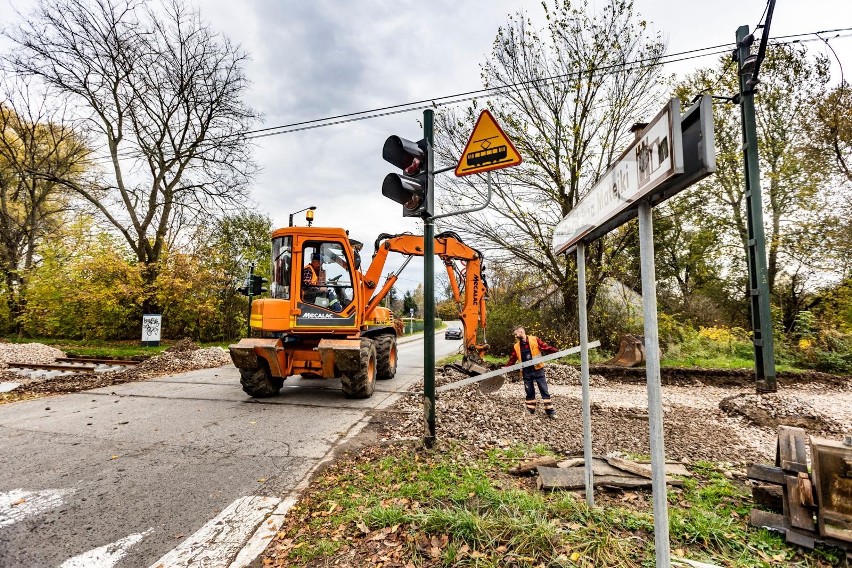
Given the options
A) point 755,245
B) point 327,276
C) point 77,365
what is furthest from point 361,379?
point 77,365

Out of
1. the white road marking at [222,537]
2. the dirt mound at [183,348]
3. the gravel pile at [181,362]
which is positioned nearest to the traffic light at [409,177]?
the white road marking at [222,537]

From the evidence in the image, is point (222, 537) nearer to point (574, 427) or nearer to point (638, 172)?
point (638, 172)

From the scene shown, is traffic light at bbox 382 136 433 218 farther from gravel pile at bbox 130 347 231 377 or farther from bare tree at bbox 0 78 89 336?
bare tree at bbox 0 78 89 336

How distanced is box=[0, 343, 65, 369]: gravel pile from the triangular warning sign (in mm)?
15112

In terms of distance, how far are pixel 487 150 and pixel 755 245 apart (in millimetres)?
5669

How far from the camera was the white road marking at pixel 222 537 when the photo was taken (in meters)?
2.71

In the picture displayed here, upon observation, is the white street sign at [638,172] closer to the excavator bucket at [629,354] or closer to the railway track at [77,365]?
the excavator bucket at [629,354]

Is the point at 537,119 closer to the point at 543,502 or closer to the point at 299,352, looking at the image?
the point at 299,352

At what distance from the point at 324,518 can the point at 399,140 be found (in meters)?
3.89

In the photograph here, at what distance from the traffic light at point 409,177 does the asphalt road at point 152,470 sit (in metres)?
3.23

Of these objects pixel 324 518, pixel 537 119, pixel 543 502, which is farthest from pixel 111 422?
pixel 537 119

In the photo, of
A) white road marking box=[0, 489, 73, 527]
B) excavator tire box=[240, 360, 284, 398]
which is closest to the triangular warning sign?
white road marking box=[0, 489, 73, 527]

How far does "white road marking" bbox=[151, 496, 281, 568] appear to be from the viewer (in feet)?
8.90

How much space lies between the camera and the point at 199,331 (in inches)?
803
